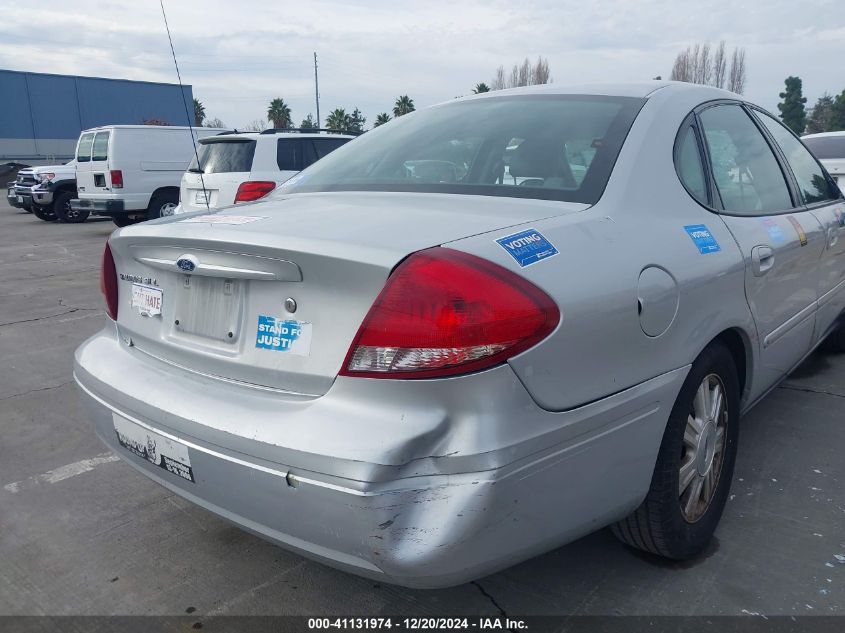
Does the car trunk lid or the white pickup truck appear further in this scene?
the white pickup truck

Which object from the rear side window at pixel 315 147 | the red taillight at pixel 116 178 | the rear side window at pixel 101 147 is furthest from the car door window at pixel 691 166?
the rear side window at pixel 101 147

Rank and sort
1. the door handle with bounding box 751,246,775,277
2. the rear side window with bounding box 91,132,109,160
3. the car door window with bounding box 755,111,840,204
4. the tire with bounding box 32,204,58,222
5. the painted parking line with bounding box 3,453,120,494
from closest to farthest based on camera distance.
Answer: the door handle with bounding box 751,246,775,277 < the painted parking line with bounding box 3,453,120,494 < the car door window with bounding box 755,111,840,204 < the rear side window with bounding box 91,132,109,160 < the tire with bounding box 32,204,58,222

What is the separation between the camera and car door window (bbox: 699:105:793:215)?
8.93 feet

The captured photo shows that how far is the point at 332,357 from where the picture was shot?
1740 millimetres

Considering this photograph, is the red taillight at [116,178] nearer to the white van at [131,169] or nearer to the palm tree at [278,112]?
the white van at [131,169]

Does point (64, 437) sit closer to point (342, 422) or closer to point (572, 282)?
point (342, 422)

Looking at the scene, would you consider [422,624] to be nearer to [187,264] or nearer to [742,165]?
[187,264]

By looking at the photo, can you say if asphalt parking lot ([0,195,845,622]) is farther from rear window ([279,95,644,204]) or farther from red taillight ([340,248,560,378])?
rear window ([279,95,644,204])

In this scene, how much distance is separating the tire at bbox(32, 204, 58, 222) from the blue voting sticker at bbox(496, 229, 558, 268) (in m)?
16.6

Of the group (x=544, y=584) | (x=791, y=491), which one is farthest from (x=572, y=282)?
(x=791, y=491)

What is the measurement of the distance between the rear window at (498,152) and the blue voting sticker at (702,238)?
346mm

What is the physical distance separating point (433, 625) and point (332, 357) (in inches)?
38.4

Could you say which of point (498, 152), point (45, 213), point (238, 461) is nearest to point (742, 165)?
point (498, 152)

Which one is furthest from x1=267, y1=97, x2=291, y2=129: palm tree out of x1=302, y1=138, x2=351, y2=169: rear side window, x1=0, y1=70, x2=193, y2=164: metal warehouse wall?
x1=302, y1=138, x2=351, y2=169: rear side window
